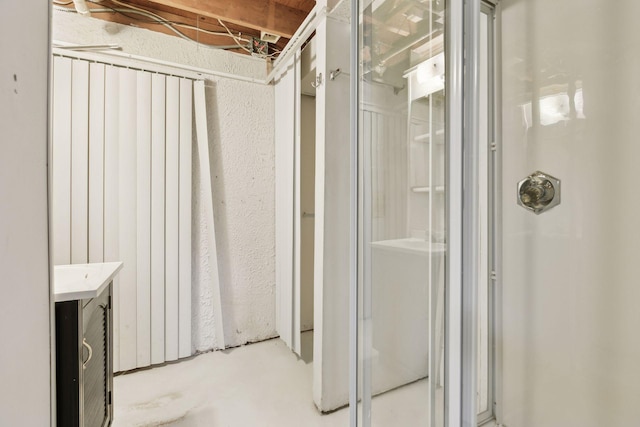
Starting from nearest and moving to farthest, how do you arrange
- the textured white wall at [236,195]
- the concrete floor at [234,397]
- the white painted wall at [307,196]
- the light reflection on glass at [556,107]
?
the light reflection on glass at [556,107]
the concrete floor at [234,397]
the textured white wall at [236,195]
the white painted wall at [307,196]

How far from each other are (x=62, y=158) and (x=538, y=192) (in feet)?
8.32

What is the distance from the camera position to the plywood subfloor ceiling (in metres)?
1.85

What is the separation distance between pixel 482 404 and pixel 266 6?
8.67 feet

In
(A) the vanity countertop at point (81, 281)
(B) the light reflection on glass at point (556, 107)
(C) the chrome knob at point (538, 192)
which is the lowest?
(A) the vanity countertop at point (81, 281)

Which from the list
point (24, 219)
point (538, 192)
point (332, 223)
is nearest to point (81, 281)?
point (24, 219)

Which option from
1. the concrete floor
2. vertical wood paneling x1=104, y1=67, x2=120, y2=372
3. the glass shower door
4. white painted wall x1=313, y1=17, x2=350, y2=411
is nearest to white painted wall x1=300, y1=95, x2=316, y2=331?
the concrete floor

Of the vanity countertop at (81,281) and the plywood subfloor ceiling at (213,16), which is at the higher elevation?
the plywood subfloor ceiling at (213,16)

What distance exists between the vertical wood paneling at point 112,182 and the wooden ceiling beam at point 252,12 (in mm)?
626

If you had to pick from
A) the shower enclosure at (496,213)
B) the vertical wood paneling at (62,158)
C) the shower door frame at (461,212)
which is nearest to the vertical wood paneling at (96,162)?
the vertical wood paneling at (62,158)

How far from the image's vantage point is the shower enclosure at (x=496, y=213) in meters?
0.80

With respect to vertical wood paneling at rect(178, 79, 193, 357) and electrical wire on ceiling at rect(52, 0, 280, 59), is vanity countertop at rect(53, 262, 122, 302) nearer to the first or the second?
vertical wood paneling at rect(178, 79, 193, 357)

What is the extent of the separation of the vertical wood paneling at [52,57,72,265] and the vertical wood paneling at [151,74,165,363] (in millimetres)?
444

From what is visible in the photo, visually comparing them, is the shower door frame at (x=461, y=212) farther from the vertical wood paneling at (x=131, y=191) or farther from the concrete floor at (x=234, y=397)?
the vertical wood paneling at (x=131, y=191)

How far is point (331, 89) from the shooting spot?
5.05ft
